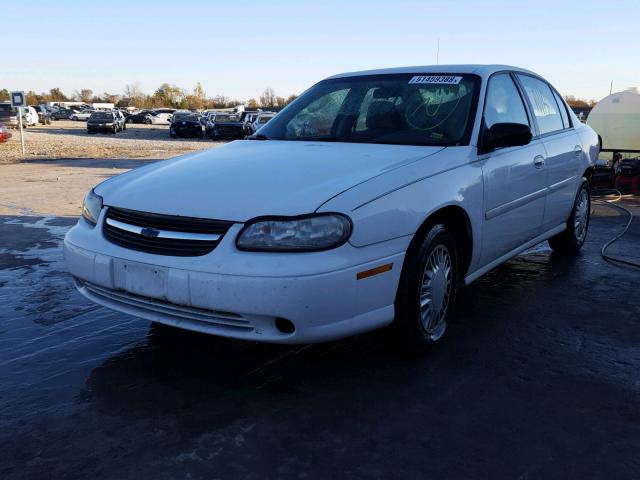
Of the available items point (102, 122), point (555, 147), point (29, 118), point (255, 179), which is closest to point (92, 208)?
point (255, 179)

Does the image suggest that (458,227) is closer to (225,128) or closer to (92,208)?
(92,208)

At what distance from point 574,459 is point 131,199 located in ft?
7.72

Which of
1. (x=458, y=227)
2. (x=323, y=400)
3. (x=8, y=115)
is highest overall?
(x=8, y=115)

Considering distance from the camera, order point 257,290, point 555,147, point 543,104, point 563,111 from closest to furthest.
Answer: point 257,290, point 555,147, point 543,104, point 563,111

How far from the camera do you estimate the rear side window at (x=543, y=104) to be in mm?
4754

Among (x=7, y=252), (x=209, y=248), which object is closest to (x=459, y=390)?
(x=209, y=248)

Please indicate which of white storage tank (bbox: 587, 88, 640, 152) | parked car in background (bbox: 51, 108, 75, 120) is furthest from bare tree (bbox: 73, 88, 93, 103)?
white storage tank (bbox: 587, 88, 640, 152)

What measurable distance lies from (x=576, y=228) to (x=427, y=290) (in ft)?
10.1

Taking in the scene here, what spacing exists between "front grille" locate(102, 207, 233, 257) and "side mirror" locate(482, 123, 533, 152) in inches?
69.7

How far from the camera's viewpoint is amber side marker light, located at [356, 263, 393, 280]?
2828 millimetres

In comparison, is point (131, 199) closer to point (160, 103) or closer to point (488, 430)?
point (488, 430)

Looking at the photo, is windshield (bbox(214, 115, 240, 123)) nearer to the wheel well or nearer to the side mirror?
the side mirror

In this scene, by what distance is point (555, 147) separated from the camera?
4.85 m

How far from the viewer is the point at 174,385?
304 centimetres
